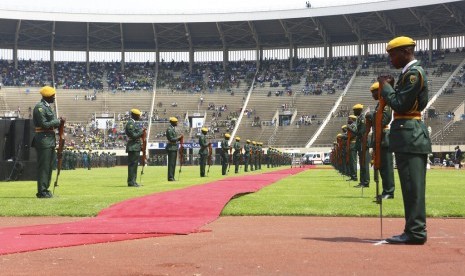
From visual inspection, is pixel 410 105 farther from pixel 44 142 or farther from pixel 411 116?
pixel 44 142

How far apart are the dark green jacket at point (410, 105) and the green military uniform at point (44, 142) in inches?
340

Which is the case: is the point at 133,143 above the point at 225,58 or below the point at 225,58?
below

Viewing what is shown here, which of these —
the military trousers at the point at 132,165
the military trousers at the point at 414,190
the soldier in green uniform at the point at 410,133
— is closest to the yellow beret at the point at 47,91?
the military trousers at the point at 132,165

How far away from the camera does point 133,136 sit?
19.7m

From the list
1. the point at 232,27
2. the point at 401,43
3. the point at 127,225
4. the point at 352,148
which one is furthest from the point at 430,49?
the point at 401,43

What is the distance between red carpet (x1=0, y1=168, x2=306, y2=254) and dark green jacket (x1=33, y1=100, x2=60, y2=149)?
278cm

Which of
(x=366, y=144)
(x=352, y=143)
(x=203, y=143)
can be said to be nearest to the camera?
(x=366, y=144)

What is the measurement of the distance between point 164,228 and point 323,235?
190 cm

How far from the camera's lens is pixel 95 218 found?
1000 centimetres

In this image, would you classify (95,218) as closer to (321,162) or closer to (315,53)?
(321,162)

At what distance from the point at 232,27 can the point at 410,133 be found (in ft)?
250

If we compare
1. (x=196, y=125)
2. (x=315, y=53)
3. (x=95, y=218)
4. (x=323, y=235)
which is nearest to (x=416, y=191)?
(x=323, y=235)

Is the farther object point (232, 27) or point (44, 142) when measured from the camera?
point (232, 27)

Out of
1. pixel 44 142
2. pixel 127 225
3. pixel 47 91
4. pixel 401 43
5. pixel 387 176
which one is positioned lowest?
pixel 127 225
